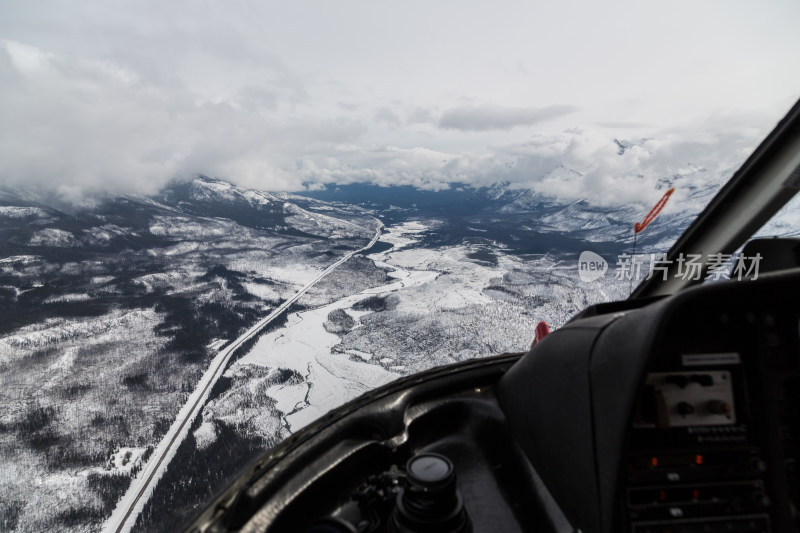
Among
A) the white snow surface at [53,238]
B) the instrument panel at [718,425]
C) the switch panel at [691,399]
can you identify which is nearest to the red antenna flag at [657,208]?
the instrument panel at [718,425]

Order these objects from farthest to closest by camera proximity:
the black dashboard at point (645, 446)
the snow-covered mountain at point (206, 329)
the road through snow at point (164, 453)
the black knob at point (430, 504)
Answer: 1. the snow-covered mountain at point (206, 329)
2. the road through snow at point (164, 453)
3. the black knob at point (430, 504)
4. the black dashboard at point (645, 446)

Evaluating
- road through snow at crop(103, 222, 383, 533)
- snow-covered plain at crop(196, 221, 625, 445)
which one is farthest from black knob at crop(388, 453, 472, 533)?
road through snow at crop(103, 222, 383, 533)

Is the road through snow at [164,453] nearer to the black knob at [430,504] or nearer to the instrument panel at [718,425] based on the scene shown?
the black knob at [430,504]

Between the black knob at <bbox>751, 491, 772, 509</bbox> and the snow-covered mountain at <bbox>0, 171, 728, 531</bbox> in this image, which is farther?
the snow-covered mountain at <bbox>0, 171, 728, 531</bbox>

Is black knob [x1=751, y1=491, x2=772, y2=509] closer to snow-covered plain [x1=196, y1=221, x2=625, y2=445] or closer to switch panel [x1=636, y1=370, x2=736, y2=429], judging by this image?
switch panel [x1=636, y1=370, x2=736, y2=429]

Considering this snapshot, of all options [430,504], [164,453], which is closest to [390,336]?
[164,453]

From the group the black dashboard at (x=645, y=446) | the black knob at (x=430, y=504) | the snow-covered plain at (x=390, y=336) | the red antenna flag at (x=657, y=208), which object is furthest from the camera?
the snow-covered plain at (x=390, y=336)
